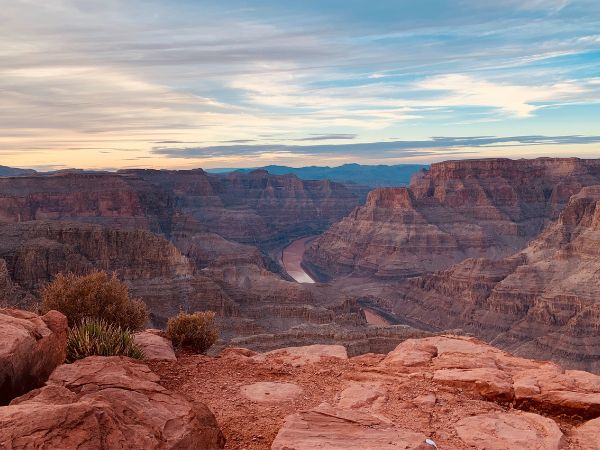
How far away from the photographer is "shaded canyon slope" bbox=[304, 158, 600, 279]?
407 ft

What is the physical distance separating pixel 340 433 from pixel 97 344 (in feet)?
18.8

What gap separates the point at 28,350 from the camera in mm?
9172

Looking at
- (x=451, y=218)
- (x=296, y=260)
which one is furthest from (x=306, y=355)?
(x=296, y=260)

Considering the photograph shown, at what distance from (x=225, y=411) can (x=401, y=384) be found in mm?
3687

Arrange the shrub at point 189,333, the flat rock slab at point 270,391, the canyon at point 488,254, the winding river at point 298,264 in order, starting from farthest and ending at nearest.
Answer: the winding river at point 298,264 → the canyon at point 488,254 → the shrub at point 189,333 → the flat rock slab at point 270,391

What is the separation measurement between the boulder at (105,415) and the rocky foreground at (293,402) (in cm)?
2

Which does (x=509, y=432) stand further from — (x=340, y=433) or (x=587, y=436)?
(x=340, y=433)

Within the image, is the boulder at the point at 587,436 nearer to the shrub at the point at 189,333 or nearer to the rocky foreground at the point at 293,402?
the rocky foreground at the point at 293,402

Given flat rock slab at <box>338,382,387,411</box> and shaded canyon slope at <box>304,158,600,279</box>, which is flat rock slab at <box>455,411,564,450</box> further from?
shaded canyon slope at <box>304,158,600,279</box>

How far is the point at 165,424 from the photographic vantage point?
769cm

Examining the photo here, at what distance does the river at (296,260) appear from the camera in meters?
132

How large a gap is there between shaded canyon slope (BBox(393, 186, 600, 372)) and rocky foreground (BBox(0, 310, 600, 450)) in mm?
50912

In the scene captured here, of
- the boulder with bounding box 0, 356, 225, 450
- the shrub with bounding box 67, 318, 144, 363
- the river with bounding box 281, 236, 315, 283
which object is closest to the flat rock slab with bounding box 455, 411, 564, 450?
the boulder with bounding box 0, 356, 225, 450

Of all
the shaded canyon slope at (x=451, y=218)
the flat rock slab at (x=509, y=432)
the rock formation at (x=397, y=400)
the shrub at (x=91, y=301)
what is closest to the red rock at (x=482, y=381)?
the rock formation at (x=397, y=400)
